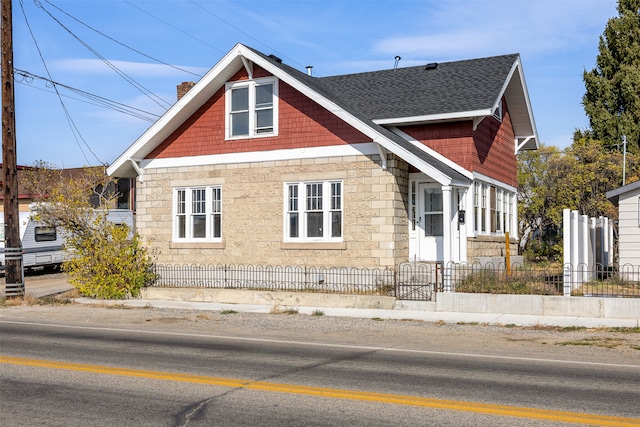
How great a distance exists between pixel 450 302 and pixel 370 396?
30.3 feet

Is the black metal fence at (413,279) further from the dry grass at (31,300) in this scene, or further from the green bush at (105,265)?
the dry grass at (31,300)

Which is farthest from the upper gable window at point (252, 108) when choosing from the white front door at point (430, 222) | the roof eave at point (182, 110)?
the white front door at point (430, 222)

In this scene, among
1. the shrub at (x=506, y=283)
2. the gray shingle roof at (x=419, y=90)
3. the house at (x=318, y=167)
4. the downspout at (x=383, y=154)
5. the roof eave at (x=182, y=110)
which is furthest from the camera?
the roof eave at (x=182, y=110)

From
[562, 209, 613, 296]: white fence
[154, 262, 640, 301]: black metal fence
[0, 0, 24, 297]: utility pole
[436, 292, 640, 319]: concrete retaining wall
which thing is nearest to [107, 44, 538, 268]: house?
[154, 262, 640, 301]: black metal fence

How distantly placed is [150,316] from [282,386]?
9472 mm

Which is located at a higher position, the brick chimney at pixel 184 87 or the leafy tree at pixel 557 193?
the brick chimney at pixel 184 87

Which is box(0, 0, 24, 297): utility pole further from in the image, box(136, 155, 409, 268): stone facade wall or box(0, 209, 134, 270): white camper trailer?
box(0, 209, 134, 270): white camper trailer

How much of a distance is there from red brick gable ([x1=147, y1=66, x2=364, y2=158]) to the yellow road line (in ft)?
40.8

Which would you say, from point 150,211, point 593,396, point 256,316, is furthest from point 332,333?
point 150,211

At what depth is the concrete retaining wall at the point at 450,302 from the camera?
15.1 metres

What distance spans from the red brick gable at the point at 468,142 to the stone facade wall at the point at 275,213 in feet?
5.38

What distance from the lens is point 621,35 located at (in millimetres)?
45812

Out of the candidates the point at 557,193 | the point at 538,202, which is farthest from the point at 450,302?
the point at 557,193

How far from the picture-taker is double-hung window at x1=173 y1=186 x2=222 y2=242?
22766 millimetres
